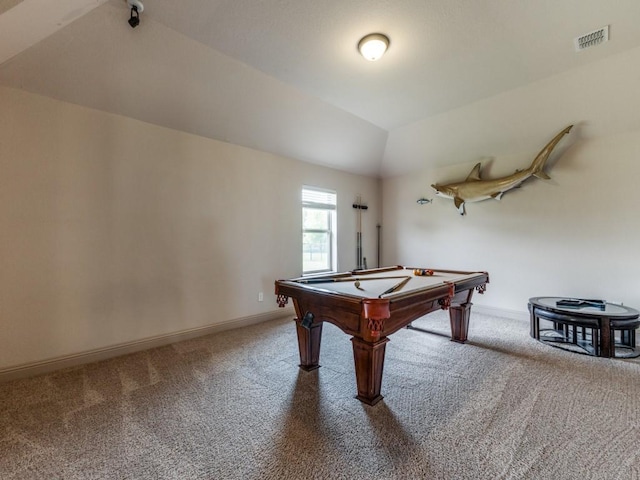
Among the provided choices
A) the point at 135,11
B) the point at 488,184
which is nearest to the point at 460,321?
the point at 488,184

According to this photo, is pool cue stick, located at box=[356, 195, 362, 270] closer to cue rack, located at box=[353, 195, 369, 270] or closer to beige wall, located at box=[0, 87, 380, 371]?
cue rack, located at box=[353, 195, 369, 270]

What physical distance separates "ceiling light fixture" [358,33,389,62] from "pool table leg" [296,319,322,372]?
102 inches

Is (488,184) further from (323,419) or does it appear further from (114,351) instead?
(114,351)

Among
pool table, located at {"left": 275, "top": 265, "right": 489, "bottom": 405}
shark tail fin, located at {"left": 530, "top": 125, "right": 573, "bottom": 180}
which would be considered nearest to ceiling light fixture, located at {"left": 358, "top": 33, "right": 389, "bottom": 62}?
pool table, located at {"left": 275, "top": 265, "right": 489, "bottom": 405}

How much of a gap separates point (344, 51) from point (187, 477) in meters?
3.51

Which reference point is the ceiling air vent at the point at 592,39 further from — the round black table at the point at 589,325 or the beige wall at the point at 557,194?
the round black table at the point at 589,325

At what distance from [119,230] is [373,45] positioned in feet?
10.3

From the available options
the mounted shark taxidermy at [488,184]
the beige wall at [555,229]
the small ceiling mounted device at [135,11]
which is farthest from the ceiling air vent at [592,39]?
the small ceiling mounted device at [135,11]

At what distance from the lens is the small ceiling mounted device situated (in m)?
2.23

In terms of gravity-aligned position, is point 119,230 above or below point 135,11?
below

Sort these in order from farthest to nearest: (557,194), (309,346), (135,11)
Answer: (557,194) → (309,346) → (135,11)

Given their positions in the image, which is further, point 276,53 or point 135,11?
point 276,53

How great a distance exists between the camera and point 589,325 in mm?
3061

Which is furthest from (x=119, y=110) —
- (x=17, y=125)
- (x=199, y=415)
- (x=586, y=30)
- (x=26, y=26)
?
(x=586, y=30)
